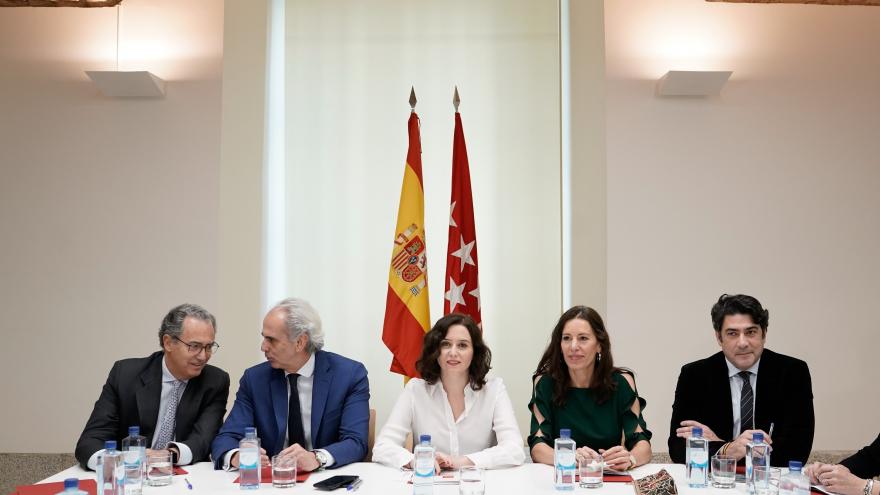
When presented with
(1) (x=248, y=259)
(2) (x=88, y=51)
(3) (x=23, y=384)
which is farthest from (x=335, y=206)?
(3) (x=23, y=384)

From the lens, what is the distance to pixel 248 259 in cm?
525

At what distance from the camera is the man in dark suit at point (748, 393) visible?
353 centimetres

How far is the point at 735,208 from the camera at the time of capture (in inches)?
195

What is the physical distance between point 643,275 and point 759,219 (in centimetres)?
79

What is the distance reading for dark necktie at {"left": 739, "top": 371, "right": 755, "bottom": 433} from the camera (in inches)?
142

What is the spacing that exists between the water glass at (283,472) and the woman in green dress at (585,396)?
42.3 inches

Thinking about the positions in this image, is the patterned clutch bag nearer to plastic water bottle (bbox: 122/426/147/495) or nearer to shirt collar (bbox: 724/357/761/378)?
shirt collar (bbox: 724/357/761/378)

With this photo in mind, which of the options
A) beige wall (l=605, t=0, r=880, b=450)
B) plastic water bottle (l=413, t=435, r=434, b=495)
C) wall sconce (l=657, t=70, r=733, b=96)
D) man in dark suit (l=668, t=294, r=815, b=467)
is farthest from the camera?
beige wall (l=605, t=0, r=880, b=450)

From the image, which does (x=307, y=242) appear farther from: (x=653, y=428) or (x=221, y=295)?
(x=653, y=428)

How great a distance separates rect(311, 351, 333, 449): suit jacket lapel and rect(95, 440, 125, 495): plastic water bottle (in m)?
0.97

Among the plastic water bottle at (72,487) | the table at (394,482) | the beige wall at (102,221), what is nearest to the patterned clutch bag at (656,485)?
the table at (394,482)

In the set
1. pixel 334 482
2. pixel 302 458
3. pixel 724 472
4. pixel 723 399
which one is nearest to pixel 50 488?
pixel 302 458

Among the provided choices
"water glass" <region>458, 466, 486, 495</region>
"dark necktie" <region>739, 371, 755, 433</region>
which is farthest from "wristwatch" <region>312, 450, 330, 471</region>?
"dark necktie" <region>739, 371, 755, 433</region>

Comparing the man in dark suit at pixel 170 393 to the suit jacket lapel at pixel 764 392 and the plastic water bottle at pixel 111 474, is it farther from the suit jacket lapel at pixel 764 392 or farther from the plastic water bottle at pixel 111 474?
the suit jacket lapel at pixel 764 392
